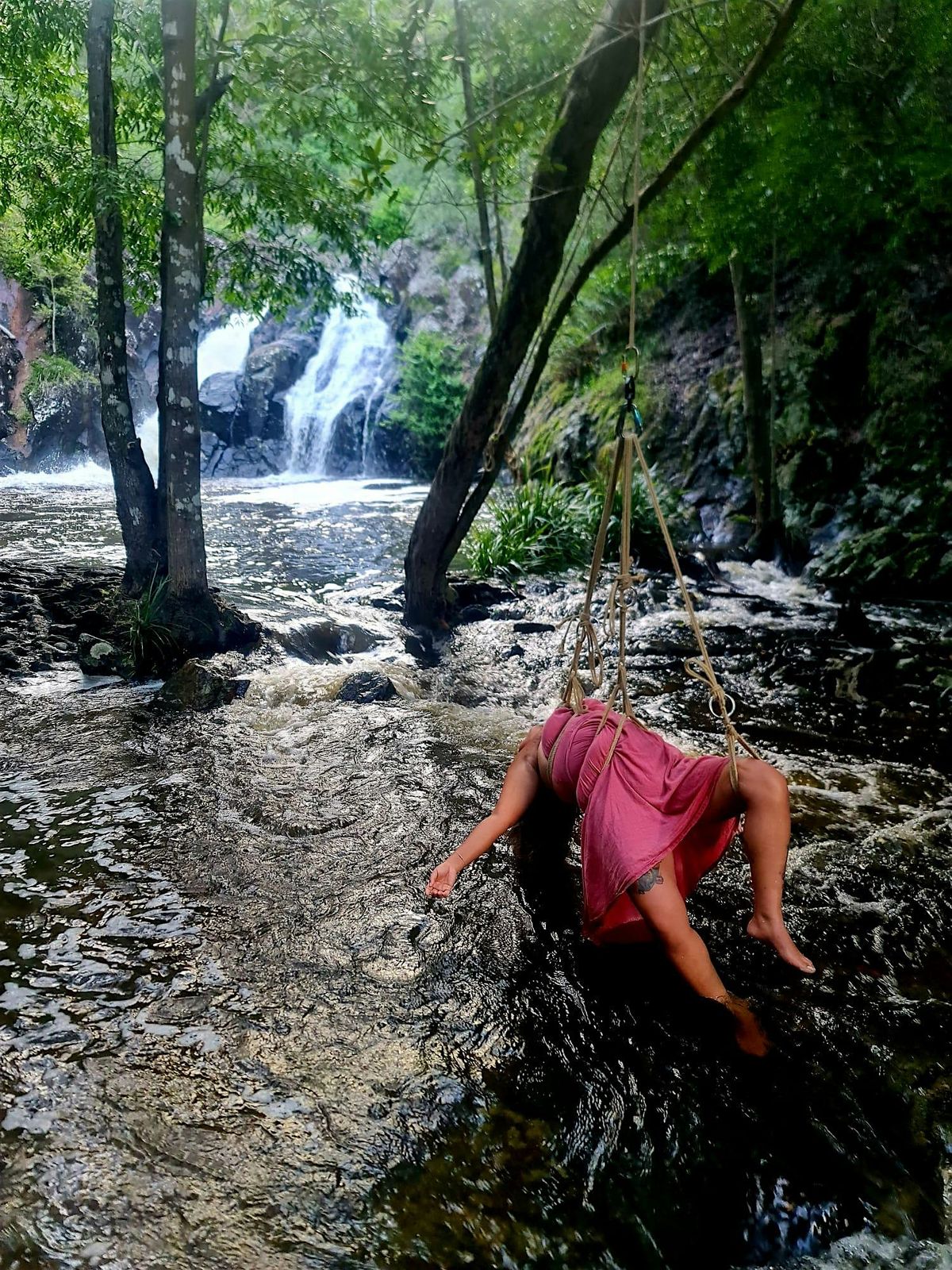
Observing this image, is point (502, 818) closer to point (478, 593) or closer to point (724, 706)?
point (724, 706)

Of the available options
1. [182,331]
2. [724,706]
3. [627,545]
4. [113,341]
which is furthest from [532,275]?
[724,706]

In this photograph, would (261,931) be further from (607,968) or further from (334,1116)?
(607,968)

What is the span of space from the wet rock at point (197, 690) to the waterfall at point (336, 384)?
14998 mm

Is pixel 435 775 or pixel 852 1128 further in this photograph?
pixel 435 775

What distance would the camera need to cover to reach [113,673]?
5066 mm

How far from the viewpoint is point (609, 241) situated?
5520 millimetres

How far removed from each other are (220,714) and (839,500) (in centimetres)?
702

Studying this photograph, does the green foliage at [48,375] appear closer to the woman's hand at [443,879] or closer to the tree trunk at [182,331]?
the tree trunk at [182,331]

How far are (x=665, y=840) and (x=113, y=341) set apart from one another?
201 inches

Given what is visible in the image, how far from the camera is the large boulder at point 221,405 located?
1959 cm

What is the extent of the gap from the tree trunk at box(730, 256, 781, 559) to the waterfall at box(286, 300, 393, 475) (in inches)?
461

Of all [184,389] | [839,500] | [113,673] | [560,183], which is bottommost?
[113,673]

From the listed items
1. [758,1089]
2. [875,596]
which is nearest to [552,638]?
[875,596]

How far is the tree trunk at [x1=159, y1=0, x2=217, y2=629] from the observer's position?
4891 millimetres
